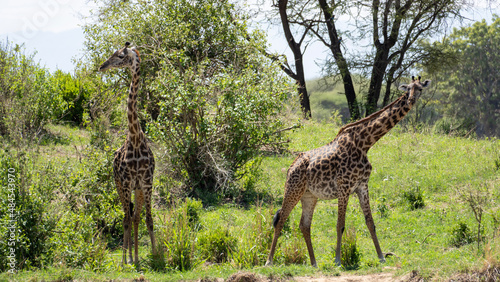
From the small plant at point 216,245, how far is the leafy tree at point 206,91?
10.8ft

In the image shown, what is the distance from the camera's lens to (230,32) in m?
14.7

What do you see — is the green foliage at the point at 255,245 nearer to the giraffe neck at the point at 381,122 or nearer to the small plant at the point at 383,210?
the giraffe neck at the point at 381,122

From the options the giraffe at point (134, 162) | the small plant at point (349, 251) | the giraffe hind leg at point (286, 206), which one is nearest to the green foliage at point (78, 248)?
the giraffe at point (134, 162)

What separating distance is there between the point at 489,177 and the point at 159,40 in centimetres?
965

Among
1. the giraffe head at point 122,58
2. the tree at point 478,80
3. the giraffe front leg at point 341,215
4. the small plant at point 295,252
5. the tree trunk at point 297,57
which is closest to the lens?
the giraffe front leg at point 341,215

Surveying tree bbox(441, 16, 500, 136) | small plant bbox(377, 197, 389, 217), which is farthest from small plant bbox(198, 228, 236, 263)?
tree bbox(441, 16, 500, 136)

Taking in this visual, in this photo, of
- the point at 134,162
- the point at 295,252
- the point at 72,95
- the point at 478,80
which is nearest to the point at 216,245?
the point at 295,252

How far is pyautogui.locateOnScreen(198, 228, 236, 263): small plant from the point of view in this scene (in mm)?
8453

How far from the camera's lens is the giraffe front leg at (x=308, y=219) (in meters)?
7.74

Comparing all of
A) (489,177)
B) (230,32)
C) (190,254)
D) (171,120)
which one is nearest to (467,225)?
(489,177)

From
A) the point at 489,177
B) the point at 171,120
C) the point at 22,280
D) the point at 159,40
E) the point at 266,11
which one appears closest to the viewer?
the point at 22,280

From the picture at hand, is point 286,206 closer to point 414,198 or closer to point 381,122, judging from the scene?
point 381,122

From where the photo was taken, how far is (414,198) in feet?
35.5

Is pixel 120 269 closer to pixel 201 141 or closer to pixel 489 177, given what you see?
pixel 201 141
